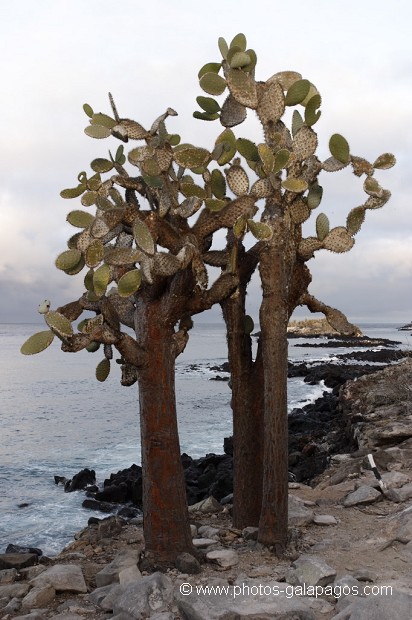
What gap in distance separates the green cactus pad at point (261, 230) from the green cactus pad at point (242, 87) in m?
1.37

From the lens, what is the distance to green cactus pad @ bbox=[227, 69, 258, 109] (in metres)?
6.45

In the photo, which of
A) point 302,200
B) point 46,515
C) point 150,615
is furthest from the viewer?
point 46,515

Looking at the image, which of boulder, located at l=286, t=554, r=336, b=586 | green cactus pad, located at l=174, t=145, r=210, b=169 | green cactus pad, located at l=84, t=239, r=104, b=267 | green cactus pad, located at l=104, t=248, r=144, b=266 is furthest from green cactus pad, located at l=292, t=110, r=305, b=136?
boulder, located at l=286, t=554, r=336, b=586

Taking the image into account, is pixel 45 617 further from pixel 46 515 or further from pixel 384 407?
pixel 384 407

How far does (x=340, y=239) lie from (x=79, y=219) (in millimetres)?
2830

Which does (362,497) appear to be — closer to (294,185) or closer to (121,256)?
(294,185)

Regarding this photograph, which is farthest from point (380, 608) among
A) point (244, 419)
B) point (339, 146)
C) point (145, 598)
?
point (339, 146)

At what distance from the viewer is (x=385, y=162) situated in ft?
22.9

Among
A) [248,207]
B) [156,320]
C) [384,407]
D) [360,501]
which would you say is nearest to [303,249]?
[248,207]

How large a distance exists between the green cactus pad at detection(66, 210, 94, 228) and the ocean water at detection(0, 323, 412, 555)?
6.23 metres

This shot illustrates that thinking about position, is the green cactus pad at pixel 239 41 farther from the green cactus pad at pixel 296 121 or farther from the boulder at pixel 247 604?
the boulder at pixel 247 604

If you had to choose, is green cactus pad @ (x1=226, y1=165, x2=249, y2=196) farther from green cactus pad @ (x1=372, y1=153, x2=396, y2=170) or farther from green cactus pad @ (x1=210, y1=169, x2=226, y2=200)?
green cactus pad @ (x1=372, y1=153, x2=396, y2=170)

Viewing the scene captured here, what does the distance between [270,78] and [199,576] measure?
5.20 m

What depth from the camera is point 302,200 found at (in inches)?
269
